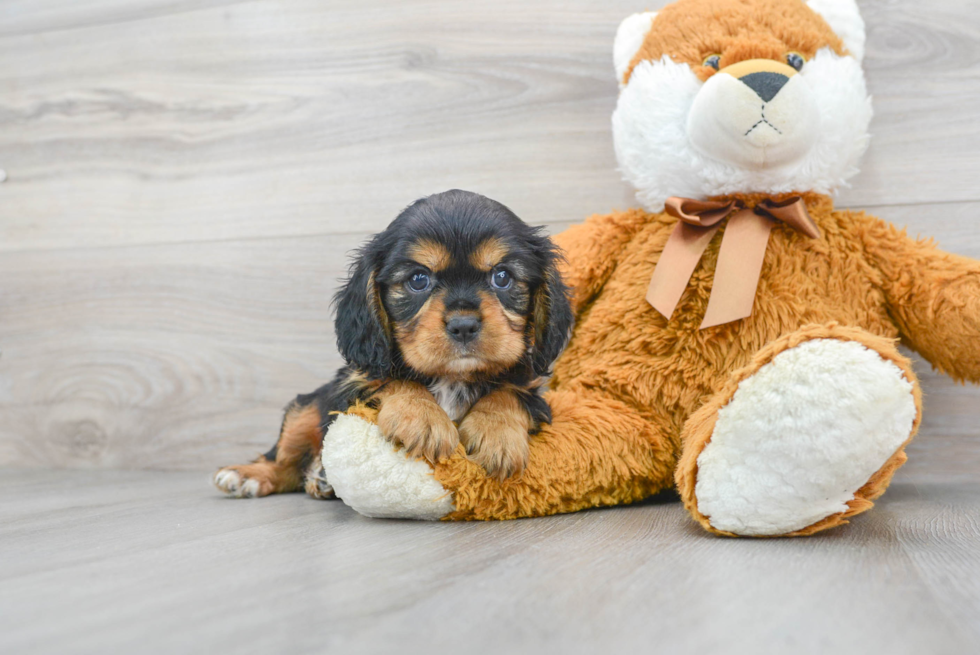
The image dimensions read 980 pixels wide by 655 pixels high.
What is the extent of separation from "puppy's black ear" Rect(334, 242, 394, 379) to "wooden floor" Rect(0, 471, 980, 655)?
31 centimetres

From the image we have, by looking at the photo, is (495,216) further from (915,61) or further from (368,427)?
(915,61)

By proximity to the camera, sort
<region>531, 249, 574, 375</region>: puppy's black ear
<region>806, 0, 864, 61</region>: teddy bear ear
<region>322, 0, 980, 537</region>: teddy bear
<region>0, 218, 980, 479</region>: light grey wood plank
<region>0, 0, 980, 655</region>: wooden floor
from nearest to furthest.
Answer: <region>0, 0, 980, 655</region>: wooden floor < <region>322, 0, 980, 537</region>: teddy bear < <region>531, 249, 574, 375</region>: puppy's black ear < <region>806, 0, 864, 61</region>: teddy bear ear < <region>0, 218, 980, 479</region>: light grey wood plank

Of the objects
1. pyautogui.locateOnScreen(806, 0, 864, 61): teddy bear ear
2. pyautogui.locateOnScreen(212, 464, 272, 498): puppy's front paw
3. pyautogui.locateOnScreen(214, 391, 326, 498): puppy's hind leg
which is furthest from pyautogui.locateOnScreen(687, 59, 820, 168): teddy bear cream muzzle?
pyautogui.locateOnScreen(212, 464, 272, 498): puppy's front paw

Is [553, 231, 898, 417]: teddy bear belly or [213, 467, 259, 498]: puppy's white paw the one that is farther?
[213, 467, 259, 498]: puppy's white paw

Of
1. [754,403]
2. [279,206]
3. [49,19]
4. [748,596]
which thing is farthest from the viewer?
[49,19]

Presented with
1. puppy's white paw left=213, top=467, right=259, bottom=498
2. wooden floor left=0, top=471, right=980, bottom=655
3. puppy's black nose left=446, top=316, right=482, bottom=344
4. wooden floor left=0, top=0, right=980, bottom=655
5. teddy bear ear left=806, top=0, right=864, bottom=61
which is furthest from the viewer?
puppy's white paw left=213, top=467, right=259, bottom=498

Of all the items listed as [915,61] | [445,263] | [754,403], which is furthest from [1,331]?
[915,61]

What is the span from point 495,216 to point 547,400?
451mm

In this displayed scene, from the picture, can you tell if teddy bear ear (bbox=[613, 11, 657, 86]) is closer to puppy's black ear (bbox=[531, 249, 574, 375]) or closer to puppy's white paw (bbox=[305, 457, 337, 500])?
puppy's black ear (bbox=[531, 249, 574, 375])

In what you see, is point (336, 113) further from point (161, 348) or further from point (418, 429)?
point (418, 429)

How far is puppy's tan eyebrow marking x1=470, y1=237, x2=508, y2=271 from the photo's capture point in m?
1.39

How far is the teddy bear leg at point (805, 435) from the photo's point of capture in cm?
111

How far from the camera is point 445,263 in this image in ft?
4.55

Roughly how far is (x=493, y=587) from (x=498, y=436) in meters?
0.44
